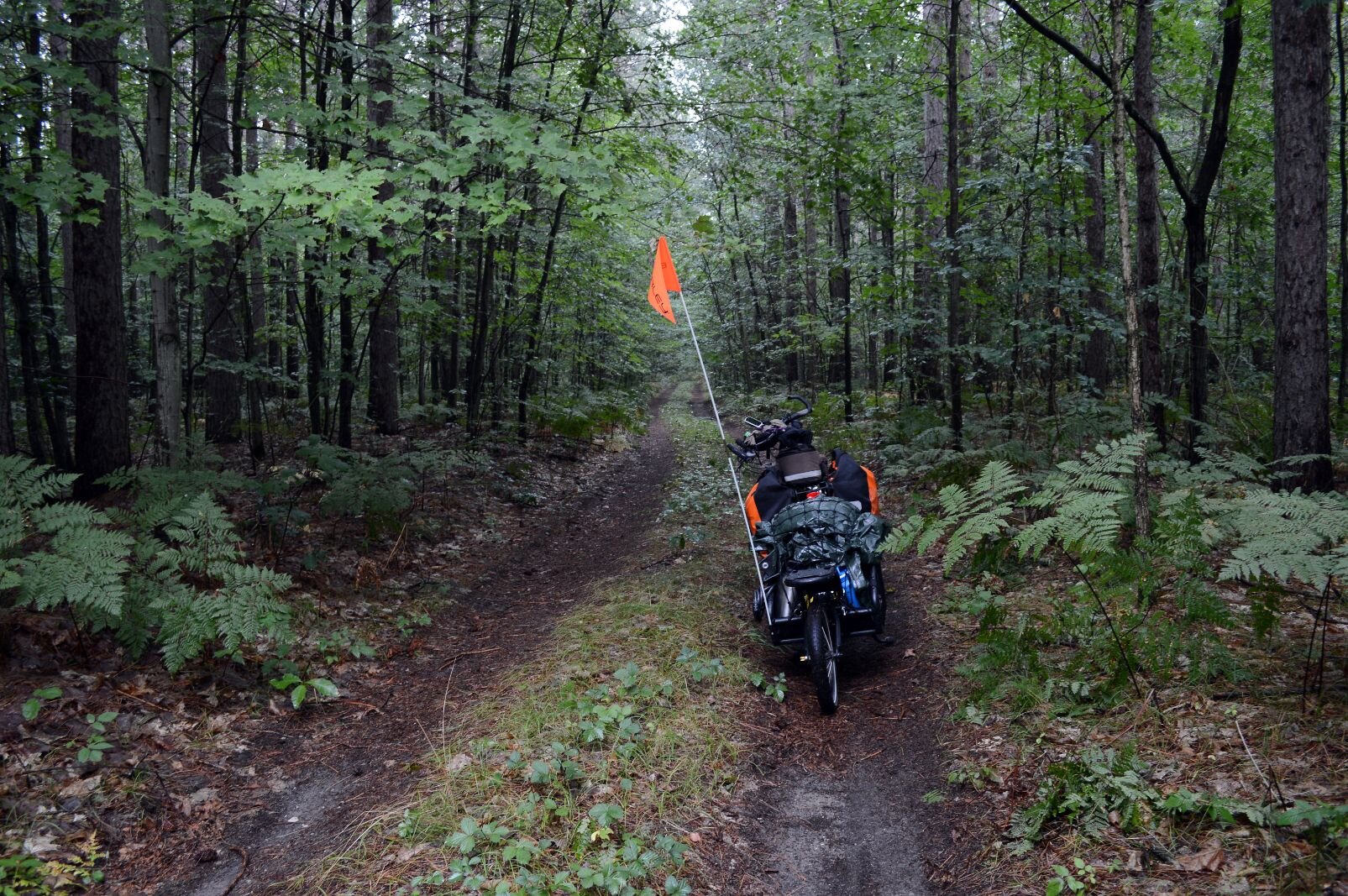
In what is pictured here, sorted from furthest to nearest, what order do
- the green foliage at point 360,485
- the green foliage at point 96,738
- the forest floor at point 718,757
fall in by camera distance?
the green foliage at point 360,485
the green foliage at point 96,738
the forest floor at point 718,757

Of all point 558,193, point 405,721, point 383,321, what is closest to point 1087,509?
point 405,721

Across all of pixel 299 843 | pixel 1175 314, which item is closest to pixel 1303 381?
pixel 1175 314

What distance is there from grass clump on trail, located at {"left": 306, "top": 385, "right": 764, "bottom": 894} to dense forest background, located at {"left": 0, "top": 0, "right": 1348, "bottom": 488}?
3713mm

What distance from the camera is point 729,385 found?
125ft

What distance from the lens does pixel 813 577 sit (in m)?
4.83

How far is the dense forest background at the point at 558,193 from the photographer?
575 cm

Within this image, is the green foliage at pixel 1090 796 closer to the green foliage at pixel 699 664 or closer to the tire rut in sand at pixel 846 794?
the tire rut in sand at pixel 846 794

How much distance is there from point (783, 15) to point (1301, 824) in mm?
12948

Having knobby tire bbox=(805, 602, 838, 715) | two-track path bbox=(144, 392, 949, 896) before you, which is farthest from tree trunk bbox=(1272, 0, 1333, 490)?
knobby tire bbox=(805, 602, 838, 715)

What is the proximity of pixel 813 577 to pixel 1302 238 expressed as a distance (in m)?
4.87

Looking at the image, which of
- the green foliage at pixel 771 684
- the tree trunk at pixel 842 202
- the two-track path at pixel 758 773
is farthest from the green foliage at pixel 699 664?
the tree trunk at pixel 842 202

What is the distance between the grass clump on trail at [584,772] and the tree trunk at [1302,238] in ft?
15.8

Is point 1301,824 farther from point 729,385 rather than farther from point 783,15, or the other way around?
point 729,385

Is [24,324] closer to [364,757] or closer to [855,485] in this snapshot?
[364,757]
